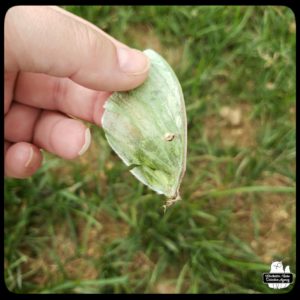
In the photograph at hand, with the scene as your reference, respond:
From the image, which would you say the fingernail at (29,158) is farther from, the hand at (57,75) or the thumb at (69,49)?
the thumb at (69,49)

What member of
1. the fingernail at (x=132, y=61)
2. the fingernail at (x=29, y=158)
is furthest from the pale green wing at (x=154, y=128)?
the fingernail at (x=29, y=158)

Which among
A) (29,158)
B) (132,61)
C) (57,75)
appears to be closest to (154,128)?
(132,61)

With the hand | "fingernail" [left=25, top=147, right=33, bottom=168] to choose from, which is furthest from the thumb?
"fingernail" [left=25, top=147, right=33, bottom=168]

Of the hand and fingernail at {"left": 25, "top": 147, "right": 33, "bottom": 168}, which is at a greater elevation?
the hand

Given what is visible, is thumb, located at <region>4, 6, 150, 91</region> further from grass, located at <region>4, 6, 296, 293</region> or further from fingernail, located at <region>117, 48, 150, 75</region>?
grass, located at <region>4, 6, 296, 293</region>

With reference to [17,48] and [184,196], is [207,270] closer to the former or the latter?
[184,196]

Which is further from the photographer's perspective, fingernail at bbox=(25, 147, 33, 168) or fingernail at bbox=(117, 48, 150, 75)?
fingernail at bbox=(25, 147, 33, 168)

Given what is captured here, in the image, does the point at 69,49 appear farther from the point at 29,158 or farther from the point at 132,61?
the point at 29,158
